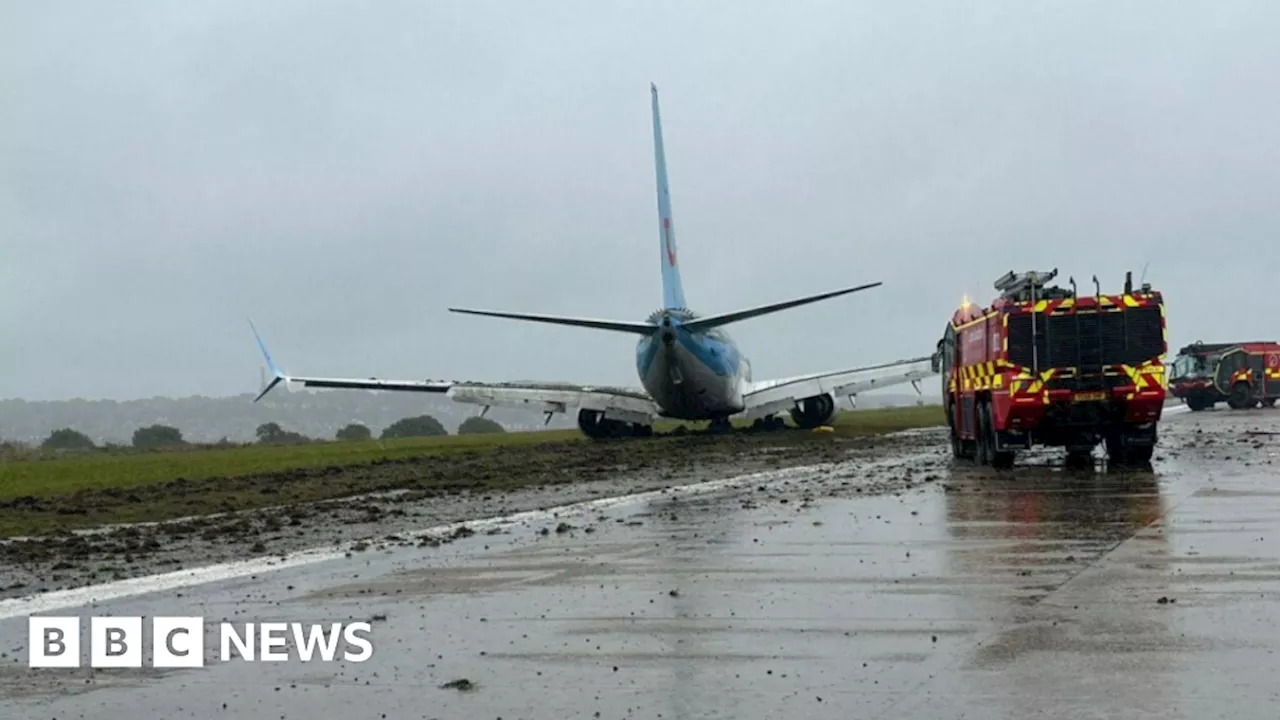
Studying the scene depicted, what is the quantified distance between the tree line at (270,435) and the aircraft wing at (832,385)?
2277 cm

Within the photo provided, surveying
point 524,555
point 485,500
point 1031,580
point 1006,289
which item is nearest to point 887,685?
point 1031,580

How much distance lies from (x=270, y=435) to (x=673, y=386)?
130 ft

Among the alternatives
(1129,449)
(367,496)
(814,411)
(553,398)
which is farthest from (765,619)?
(814,411)

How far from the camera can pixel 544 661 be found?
930 centimetres

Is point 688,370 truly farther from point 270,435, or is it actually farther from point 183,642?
point 270,435

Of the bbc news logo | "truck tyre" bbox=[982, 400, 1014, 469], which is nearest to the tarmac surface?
the bbc news logo

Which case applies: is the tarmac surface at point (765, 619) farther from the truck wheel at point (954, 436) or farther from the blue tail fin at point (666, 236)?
the blue tail fin at point (666, 236)

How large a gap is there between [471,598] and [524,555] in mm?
3247

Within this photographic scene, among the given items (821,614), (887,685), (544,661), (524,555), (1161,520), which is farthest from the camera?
(1161,520)

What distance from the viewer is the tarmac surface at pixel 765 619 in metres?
8.05

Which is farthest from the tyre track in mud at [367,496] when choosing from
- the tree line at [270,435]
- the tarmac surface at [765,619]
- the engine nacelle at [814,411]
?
the tree line at [270,435]

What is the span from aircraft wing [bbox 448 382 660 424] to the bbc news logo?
39.1m

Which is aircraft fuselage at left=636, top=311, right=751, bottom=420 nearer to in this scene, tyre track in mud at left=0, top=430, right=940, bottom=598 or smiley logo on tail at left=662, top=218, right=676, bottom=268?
tyre track in mud at left=0, top=430, right=940, bottom=598

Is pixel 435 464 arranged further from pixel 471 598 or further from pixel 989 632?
pixel 989 632
